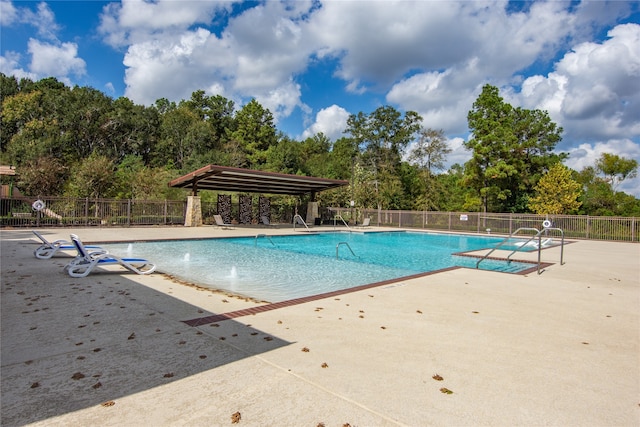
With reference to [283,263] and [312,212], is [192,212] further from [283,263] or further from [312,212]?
[283,263]

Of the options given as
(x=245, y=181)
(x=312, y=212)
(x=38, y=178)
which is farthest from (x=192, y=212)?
(x=38, y=178)

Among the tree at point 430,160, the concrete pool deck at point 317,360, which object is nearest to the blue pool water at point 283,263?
the concrete pool deck at point 317,360

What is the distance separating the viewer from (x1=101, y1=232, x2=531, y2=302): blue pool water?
7488 mm

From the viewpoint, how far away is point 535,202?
27016mm

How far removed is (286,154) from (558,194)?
85.4ft

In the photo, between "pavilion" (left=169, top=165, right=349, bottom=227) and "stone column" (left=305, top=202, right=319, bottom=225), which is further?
"stone column" (left=305, top=202, right=319, bottom=225)

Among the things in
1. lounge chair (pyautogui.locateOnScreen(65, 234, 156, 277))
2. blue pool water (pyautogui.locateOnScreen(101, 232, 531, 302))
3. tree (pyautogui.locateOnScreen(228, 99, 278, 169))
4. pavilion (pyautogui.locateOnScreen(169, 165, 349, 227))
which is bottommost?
blue pool water (pyautogui.locateOnScreen(101, 232, 531, 302))

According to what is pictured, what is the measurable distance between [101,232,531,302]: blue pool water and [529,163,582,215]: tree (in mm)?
14834

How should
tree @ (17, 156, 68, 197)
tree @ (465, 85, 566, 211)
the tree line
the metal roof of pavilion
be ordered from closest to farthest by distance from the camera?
1. the metal roof of pavilion
2. tree @ (17, 156, 68, 197)
3. the tree line
4. tree @ (465, 85, 566, 211)

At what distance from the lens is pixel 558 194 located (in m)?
25.9

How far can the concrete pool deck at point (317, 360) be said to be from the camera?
223cm

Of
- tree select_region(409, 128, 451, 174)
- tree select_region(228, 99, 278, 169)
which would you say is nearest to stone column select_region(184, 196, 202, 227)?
tree select_region(409, 128, 451, 174)

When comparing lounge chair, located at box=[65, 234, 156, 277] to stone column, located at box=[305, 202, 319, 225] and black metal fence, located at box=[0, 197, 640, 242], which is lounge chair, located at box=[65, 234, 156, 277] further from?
stone column, located at box=[305, 202, 319, 225]

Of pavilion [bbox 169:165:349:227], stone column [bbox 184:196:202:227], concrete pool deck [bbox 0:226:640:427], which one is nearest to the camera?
concrete pool deck [bbox 0:226:640:427]
